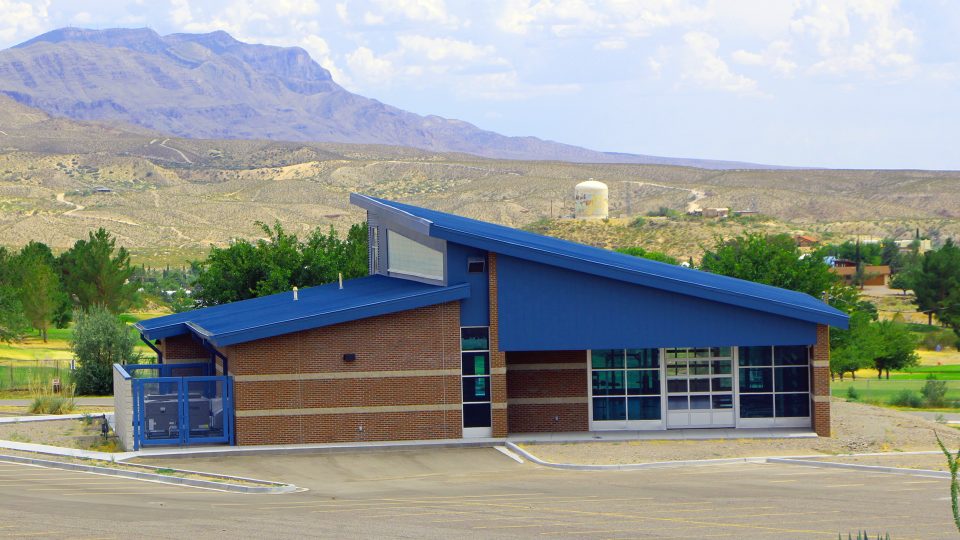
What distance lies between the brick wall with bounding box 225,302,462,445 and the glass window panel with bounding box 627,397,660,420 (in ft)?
15.3

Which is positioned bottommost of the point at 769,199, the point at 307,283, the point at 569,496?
the point at 569,496

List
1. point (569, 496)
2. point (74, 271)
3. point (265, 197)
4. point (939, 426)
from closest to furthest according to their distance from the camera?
point (569, 496) → point (939, 426) → point (74, 271) → point (265, 197)

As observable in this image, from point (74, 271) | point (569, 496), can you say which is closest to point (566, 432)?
point (569, 496)

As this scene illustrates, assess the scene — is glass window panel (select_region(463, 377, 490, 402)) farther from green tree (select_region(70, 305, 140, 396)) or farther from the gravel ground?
green tree (select_region(70, 305, 140, 396))

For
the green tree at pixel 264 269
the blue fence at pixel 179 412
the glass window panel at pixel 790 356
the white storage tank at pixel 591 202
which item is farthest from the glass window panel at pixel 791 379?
the white storage tank at pixel 591 202

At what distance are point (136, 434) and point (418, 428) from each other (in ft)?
21.9

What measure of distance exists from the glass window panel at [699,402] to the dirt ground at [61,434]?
→ 566 inches

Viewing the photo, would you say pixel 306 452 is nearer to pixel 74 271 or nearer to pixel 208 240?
pixel 74 271

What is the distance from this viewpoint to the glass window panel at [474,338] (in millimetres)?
31328

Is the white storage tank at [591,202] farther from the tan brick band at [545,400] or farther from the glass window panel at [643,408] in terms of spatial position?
the tan brick band at [545,400]

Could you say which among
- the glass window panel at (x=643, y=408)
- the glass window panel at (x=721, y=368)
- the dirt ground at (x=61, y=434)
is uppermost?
the glass window panel at (x=721, y=368)

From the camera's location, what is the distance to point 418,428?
31.1 metres

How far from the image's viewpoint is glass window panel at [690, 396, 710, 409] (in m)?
32.9

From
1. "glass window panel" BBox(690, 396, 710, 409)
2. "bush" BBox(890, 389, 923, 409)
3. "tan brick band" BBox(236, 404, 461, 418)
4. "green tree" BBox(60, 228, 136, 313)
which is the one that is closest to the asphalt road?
"tan brick band" BBox(236, 404, 461, 418)
